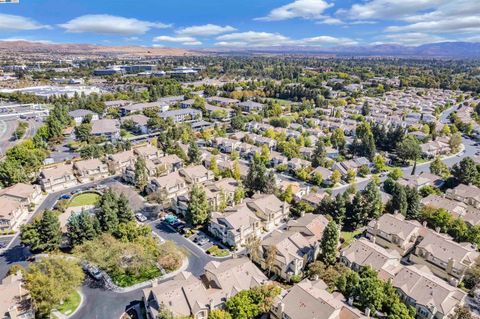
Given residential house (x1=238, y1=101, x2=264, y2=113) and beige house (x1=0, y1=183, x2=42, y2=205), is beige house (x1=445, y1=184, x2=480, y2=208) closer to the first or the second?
beige house (x1=0, y1=183, x2=42, y2=205)

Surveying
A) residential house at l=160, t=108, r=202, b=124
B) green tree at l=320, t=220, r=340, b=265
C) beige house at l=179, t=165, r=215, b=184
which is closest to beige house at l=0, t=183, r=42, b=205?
beige house at l=179, t=165, r=215, b=184

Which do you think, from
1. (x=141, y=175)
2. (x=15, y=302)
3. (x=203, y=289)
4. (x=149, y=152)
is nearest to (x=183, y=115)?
(x=149, y=152)

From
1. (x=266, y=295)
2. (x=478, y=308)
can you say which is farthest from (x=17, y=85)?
(x=478, y=308)

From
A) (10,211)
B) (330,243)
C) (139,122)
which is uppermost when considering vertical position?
(139,122)

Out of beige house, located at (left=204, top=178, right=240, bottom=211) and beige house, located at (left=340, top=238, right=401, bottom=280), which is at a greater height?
beige house, located at (left=204, top=178, right=240, bottom=211)

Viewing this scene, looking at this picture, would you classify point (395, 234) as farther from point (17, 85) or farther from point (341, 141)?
point (17, 85)

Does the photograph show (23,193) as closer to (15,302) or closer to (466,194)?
(15,302)

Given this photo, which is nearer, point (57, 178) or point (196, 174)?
point (57, 178)
